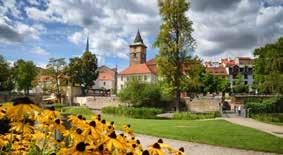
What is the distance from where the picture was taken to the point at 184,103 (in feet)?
170

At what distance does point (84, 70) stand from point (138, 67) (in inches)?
867

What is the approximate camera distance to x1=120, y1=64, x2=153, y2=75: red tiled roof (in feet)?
300

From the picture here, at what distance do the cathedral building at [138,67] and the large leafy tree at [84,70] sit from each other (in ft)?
35.5

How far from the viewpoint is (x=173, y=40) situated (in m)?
40.1

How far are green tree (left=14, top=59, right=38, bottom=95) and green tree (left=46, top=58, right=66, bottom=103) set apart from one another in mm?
8773

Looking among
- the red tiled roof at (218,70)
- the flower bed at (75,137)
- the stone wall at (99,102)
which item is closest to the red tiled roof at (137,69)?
the red tiled roof at (218,70)

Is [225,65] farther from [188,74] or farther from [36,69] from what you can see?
[188,74]

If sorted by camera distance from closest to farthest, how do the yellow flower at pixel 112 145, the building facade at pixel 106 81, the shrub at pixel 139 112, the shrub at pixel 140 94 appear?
the yellow flower at pixel 112 145
the shrub at pixel 139 112
the shrub at pixel 140 94
the building facade at pixel 106 81

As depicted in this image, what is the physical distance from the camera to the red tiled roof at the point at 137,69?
91.5 meters

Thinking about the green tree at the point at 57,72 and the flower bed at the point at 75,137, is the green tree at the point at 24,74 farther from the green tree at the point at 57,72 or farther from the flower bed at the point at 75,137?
the flower bed at the point at 75,137

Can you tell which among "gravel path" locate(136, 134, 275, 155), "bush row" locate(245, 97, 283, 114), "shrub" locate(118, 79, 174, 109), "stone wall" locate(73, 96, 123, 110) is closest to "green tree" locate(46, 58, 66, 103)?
"stone wall" locate(73, 96, 123, 110)

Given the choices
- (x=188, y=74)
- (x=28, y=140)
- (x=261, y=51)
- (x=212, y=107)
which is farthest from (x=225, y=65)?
(x=28, y=140)

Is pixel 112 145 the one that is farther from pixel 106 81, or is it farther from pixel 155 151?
pixel 106 81

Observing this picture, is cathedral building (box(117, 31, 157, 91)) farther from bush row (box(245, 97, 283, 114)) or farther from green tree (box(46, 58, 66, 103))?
bush row (box(245, 97, 283, 114))
